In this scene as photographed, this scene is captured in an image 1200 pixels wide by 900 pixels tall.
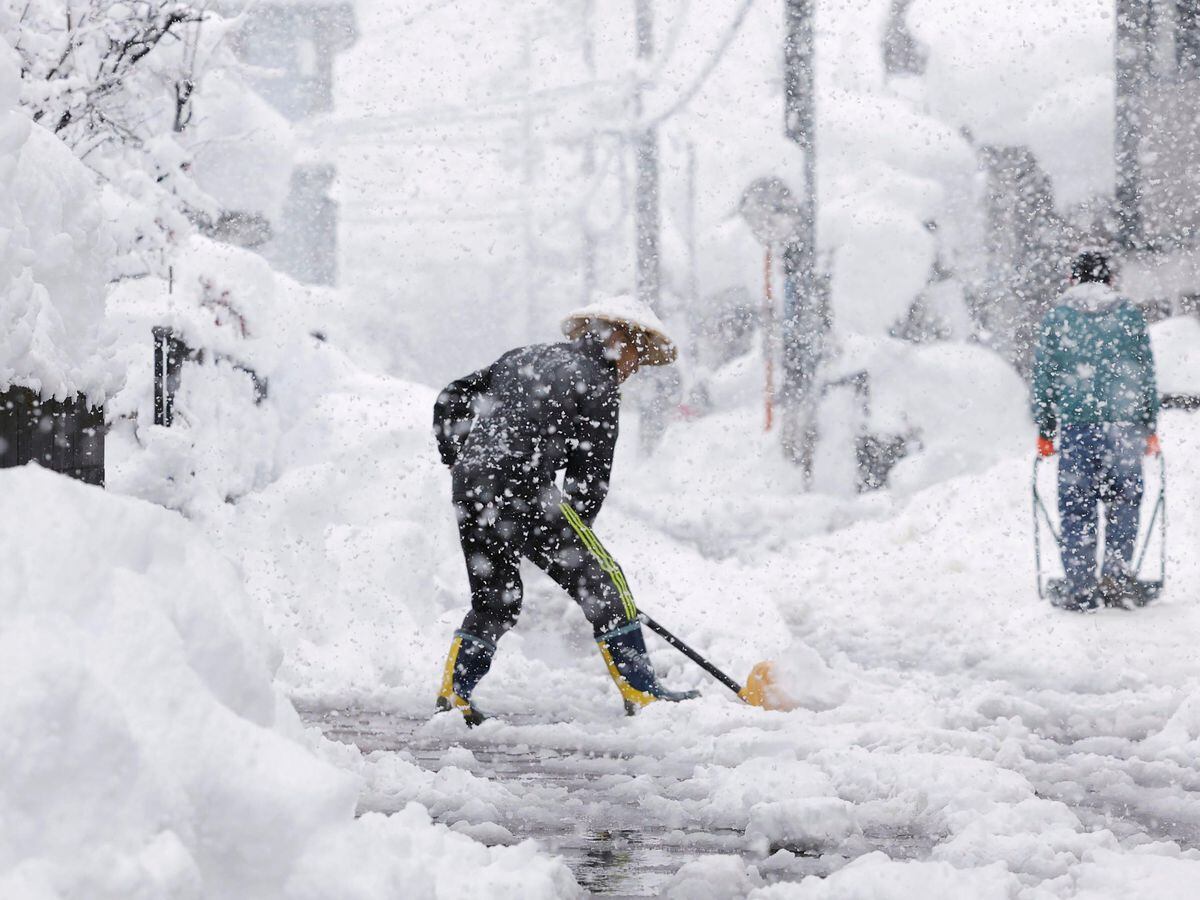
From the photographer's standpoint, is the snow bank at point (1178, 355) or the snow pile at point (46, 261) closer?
the snow pile at point (46, 261)

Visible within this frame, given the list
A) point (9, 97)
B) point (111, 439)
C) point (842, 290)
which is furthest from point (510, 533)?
point (842, 290)


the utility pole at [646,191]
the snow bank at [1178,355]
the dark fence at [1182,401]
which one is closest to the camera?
the dark fence at [1182,401]

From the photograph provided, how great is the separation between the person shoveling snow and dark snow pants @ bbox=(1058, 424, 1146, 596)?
13.3ft

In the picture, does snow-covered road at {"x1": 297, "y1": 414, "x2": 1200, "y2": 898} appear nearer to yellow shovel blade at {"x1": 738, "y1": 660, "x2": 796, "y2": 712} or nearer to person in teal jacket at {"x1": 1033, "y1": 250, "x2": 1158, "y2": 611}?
yellow shovel blade at {"x1": 738, "y1": 660, "x2": 796, "y2": 712}

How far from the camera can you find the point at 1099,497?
8.97 metres

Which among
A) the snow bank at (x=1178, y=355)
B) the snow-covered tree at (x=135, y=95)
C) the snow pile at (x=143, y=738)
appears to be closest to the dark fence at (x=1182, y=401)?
the snow bank at (x=1178, y=355)

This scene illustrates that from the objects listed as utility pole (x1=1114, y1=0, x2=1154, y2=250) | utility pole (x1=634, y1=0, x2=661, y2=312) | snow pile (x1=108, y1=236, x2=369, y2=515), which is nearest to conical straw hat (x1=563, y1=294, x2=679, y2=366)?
snow pile (x1=108, y1=236, x2=369, y2=515)

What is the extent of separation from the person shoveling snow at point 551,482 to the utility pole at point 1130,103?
405 inches

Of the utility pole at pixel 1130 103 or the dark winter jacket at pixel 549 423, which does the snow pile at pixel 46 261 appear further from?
the utility pole at pixel 1130 103

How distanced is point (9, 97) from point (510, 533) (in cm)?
268

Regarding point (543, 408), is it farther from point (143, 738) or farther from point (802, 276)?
point (802, 276)

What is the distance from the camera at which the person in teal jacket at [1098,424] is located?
29.0 ft

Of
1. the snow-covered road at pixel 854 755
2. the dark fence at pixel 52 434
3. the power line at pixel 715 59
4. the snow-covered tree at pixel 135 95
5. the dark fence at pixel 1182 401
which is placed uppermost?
the power line at pixel 715 59

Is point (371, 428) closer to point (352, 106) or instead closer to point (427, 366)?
point (427, 366)
